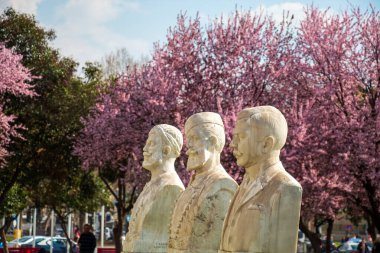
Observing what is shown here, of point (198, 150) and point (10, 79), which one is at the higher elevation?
point (10, 79)

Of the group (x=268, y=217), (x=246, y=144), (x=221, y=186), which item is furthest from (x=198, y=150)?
(x=268, y=217)

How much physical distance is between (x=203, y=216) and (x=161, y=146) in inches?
81.9

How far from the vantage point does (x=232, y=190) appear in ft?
28.3

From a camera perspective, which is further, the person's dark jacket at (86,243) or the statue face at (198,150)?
the person's dark jacket at (86,243)

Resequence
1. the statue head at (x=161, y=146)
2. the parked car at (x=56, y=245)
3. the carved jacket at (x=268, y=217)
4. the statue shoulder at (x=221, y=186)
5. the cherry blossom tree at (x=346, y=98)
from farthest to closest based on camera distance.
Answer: the parked car at (x=56, y=245)
the cherry blossom tree at (x=346, y=98)
the statue head at (x=161, y=146)
the statue shoulder at (x=221, y=186)
the carved jacket at (x=268, y=217)

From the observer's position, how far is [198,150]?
911cm

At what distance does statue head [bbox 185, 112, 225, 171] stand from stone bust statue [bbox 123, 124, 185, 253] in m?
1.11

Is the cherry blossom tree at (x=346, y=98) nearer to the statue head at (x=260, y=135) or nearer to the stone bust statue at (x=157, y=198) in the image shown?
the stone bust statue at (x=157, y=198)

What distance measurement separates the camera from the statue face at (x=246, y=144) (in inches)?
277

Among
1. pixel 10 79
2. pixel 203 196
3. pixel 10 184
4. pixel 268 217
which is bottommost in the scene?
pixel 268 217

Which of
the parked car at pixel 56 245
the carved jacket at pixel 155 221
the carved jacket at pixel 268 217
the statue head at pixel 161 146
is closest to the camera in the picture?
the carved jacket at pixel 268 217

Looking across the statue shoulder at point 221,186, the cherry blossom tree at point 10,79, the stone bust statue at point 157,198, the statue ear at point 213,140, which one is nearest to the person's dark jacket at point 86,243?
the cherry blossom tree at point 10,79

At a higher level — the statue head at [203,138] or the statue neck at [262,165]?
the statue head at [203,138]

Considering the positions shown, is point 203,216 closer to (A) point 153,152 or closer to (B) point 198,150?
(B) point 198,150
